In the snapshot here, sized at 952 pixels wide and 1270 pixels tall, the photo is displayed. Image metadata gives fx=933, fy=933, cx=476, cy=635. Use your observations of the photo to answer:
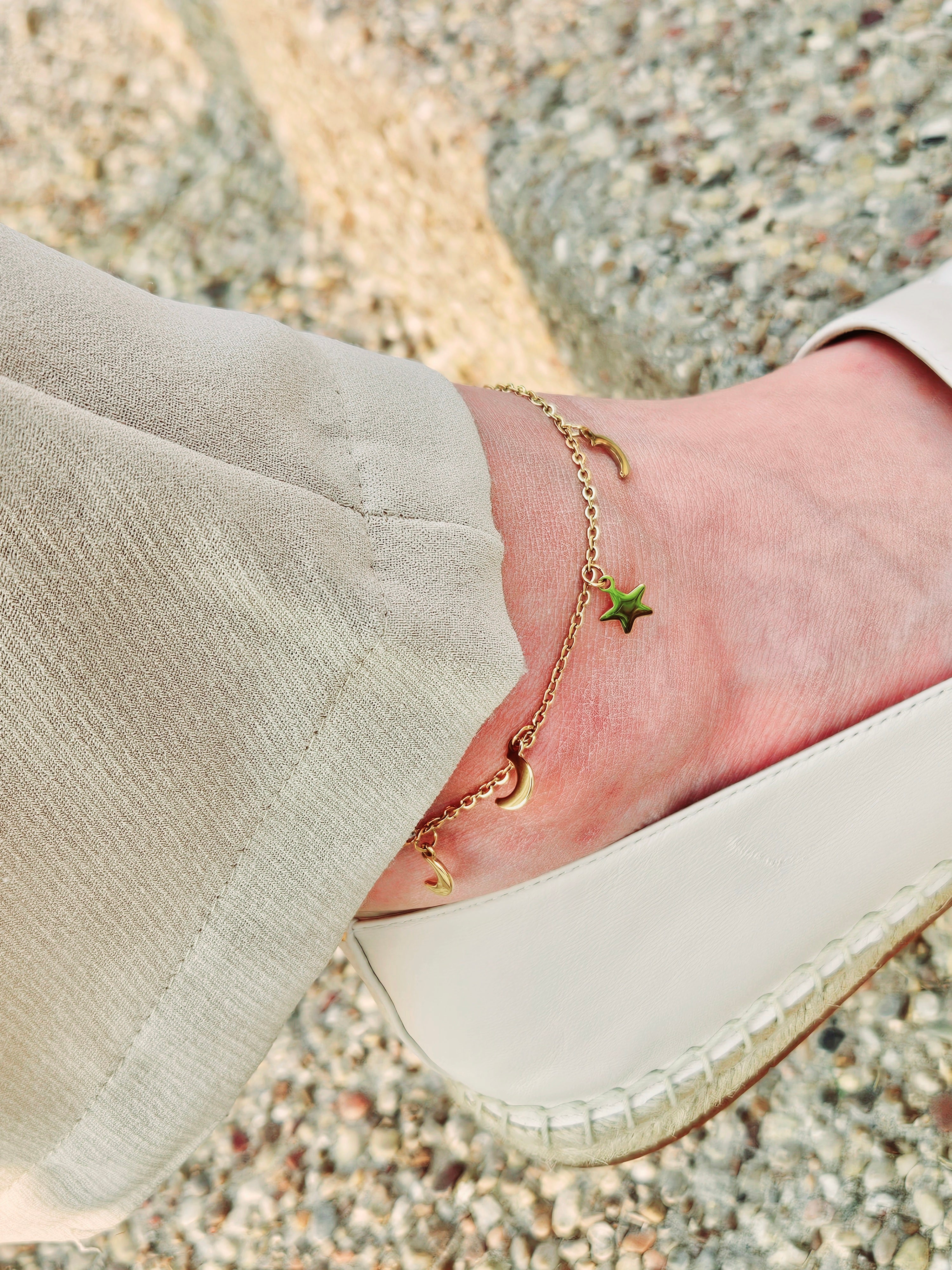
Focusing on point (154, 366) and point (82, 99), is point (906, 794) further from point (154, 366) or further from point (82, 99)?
point (82, 99)

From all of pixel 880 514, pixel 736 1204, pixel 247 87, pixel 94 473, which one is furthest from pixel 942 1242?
pixel 247 87

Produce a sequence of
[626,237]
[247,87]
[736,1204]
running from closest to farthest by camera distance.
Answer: [736,1204]
[626,237]
[247,87]

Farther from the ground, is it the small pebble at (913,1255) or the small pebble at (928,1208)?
the small pebble at (928,1208)

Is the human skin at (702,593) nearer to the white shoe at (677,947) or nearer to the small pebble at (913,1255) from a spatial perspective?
the white shoe at (677,947)

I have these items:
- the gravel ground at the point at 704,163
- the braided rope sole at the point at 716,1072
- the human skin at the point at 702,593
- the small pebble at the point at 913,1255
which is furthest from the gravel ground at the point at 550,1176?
the gravel ground at the point at 704,163

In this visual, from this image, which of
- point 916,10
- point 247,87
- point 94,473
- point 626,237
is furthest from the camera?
point 247,87

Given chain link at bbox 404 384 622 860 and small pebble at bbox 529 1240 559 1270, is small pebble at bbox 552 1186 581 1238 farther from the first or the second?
chain link at bbox 404 384 622 860

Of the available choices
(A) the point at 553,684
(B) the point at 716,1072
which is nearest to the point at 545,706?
(A) the point at 553,684
